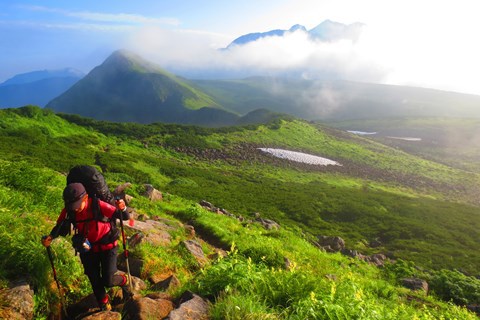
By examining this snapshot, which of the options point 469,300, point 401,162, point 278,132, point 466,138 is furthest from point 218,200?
point 466,138

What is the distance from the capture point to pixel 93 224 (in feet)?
20.9

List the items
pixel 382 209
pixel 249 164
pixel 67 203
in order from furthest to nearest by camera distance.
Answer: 1. pixel 249 164
2. pixel 382 209
3. pixel 67 203

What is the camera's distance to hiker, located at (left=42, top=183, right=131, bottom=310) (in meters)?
6.18

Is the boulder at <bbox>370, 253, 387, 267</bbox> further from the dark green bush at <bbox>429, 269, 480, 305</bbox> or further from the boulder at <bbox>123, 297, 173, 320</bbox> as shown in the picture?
the boulder at <bbox>123, 297, 173, 320</bbox>

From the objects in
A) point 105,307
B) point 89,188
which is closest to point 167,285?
point 105,307

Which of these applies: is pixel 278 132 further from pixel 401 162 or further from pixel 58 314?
pixel 58 314

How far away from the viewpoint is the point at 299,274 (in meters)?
6.63

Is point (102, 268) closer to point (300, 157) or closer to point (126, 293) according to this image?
point (126, 293)

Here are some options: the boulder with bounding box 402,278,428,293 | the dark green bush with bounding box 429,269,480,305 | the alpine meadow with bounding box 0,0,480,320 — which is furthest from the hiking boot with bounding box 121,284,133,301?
the dark green bush with bounding box 429,269,480,305

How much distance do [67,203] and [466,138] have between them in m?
229

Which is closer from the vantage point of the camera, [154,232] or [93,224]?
[93,224]

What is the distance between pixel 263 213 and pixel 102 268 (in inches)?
1179

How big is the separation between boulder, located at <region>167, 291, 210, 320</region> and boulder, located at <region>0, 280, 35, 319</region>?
2.34m

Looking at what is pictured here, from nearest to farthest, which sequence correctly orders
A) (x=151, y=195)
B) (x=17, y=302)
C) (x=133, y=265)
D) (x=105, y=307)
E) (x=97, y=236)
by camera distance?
(x=17, y=302) < (x=105, y=307) < (x=97, y=236) < (x=133, y=265) < (x=151, y=195)
